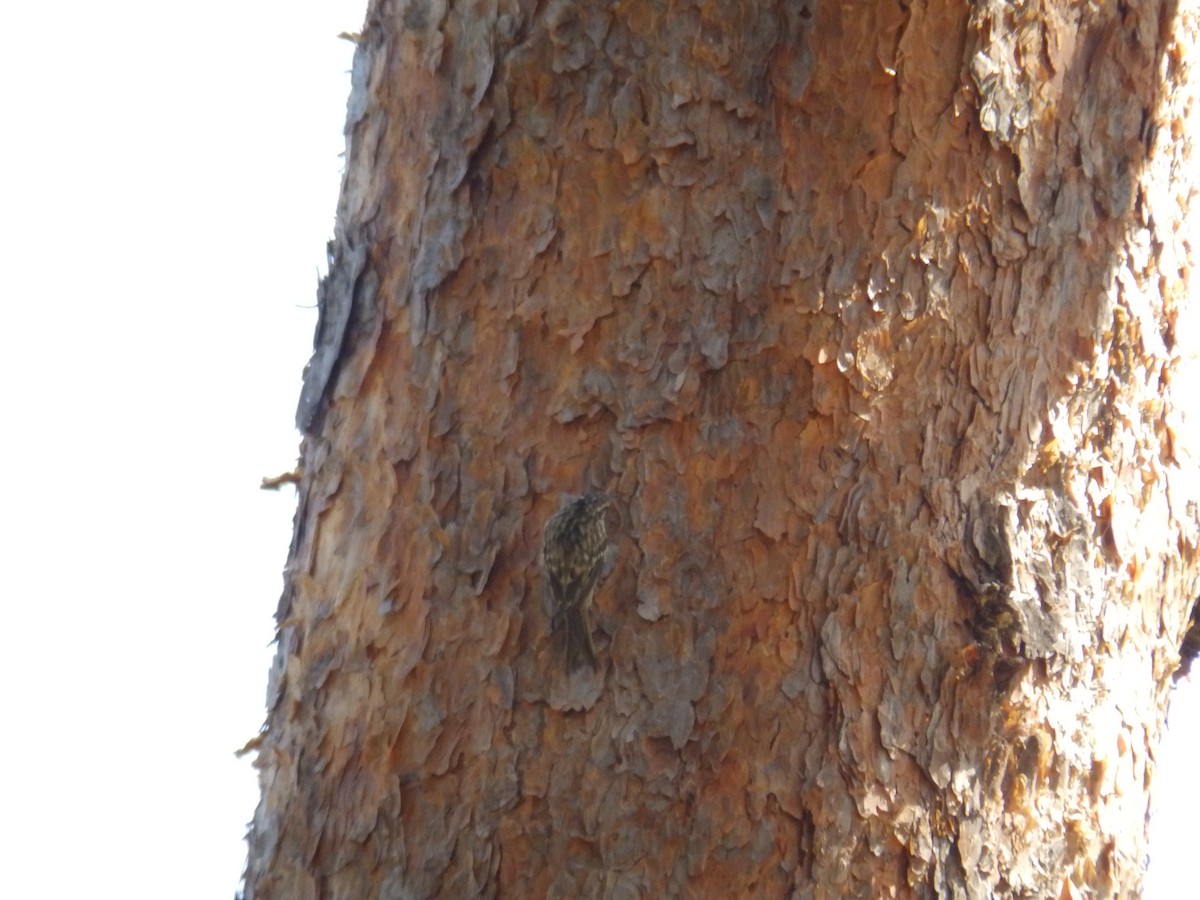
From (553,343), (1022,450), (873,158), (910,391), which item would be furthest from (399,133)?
(1022,450)

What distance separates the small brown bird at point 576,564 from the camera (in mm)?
1449

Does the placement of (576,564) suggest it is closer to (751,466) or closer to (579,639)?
(579,639)

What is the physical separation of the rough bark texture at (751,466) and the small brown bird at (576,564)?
0.02m

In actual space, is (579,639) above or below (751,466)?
below

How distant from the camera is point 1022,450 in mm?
1562

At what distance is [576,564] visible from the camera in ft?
4.71

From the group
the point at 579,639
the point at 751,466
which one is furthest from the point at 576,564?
the point at 751,466

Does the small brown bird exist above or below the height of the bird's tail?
above

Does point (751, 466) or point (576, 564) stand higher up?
point (751, 466)

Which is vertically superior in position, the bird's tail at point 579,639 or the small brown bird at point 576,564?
the small brown bird at point 576,564

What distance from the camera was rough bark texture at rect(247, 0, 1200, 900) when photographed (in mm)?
1453

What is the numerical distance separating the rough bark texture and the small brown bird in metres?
0.02

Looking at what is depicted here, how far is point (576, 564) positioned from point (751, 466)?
25 centimetres

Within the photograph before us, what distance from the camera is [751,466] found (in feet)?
4.96
